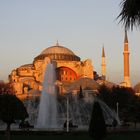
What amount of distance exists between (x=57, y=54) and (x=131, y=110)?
62542mm

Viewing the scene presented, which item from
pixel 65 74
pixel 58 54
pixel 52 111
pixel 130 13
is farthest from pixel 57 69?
pixel 130 13

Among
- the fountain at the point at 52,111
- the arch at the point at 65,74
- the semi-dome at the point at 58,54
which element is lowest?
the fountain at the point at 52,111

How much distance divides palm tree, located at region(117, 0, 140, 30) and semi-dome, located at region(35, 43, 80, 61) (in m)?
100

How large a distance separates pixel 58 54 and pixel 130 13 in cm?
10243

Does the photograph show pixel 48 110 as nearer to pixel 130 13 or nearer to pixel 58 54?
pixel 130 13

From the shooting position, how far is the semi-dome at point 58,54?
107 metres

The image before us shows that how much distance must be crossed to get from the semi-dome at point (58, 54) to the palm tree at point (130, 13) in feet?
328

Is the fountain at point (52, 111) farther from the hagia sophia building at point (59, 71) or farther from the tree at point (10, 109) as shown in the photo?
the hagia sophia building at point (59, 71)

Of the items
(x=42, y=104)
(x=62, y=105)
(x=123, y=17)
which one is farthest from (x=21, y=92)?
(x=123, y=17)

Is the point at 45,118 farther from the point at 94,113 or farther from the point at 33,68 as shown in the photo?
the point at 33,68

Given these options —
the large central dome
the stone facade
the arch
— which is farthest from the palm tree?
the large central dome

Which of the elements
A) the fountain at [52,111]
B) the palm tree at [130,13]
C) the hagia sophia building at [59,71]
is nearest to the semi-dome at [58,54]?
the hagia sophia building at [59,71]

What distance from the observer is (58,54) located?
353 feet

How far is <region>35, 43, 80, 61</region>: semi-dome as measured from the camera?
10712 cm
